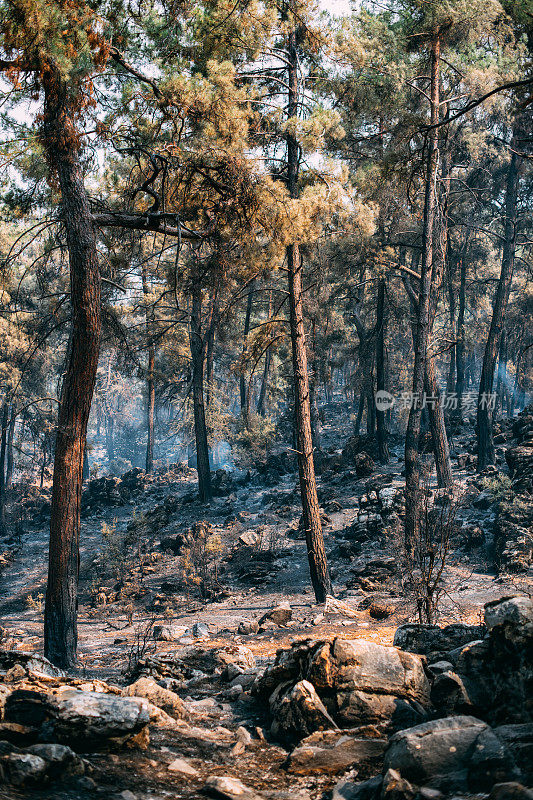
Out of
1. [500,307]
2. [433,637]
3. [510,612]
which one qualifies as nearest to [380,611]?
[433,637]

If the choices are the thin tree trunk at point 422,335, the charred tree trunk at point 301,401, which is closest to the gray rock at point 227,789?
the charred tree trunk at point 301,401

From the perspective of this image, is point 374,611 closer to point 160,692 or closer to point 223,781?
point 160,692

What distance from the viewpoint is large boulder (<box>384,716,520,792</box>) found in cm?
304

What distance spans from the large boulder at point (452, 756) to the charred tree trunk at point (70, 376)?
4.44 m

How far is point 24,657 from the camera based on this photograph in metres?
4.99

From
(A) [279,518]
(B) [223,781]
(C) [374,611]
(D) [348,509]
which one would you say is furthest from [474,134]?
(B) [223,781]

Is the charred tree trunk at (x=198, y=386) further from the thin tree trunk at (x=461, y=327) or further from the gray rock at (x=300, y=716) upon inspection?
the gray rock at (x=300, y=716)

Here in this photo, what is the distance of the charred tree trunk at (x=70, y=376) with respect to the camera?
22.0 ft

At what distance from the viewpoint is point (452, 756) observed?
326 centimetres

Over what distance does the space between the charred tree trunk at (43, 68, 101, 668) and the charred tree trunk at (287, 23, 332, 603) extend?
4635 mm

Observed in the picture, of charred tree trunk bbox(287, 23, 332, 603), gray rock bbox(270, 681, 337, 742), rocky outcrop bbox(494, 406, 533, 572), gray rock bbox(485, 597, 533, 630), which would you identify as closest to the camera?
gray rock bbox(485, 597, 533, 630)

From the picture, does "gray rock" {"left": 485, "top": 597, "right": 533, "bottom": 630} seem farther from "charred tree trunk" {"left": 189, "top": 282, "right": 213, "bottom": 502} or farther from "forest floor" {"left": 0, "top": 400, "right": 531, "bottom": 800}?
"charred tree trunk" {"left": 189, "top": 282, "right": 213, "bottom": 502}

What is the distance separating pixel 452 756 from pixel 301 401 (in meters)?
7.88
